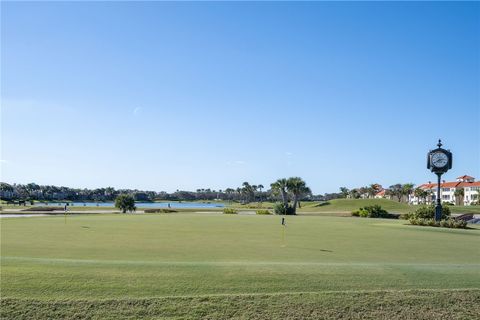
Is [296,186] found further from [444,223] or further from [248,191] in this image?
[248,191]

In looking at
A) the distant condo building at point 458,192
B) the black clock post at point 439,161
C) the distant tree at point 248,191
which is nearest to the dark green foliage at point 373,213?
the black clock post at point 439,161

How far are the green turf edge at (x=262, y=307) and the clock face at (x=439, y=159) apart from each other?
26221 millimetres

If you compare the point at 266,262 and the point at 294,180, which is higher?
the point at 294,180

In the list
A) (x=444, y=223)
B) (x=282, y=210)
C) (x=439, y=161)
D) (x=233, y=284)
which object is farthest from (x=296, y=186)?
(x=233, y=284)

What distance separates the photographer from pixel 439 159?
34.3 meters

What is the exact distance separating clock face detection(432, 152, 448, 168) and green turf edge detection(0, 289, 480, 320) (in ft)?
86.0

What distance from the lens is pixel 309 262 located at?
13.2m

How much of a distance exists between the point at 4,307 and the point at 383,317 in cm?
827

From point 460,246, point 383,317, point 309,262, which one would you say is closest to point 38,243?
point 309,262

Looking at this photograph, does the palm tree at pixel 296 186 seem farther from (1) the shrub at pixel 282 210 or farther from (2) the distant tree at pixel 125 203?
(2) the distant tree at pixel 125 203

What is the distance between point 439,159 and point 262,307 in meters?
29.3

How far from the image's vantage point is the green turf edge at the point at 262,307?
9227 millimetres

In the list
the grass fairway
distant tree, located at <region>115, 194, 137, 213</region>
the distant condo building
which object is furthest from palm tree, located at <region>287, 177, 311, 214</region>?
the distant condo building

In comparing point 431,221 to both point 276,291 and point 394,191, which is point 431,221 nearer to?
point 276,291
